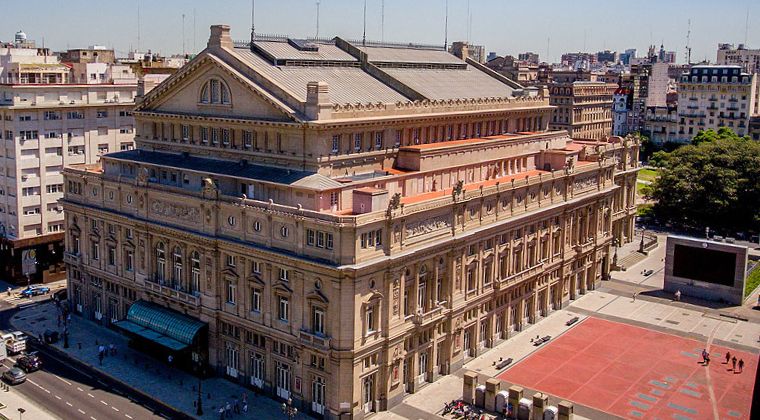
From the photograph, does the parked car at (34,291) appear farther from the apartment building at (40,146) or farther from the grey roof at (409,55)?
the grey roof at (409,55)

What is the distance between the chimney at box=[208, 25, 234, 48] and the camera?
98.1 metres

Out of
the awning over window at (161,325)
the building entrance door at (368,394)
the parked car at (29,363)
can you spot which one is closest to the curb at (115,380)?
the parked car at (29,363)

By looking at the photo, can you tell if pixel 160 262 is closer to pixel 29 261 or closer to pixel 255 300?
pixel 255 300

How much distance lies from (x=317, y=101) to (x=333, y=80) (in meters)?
16.4

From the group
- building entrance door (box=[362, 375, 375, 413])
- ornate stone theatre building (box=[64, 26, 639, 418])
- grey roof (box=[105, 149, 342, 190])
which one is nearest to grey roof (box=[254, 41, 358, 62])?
ornate stone theatre building (box=[64, 26, 639, 418])

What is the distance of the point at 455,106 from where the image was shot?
110500 millimetres

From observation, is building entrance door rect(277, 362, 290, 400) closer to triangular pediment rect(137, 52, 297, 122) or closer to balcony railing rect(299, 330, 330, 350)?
balcony railing rect(299, 330, 330, 350)

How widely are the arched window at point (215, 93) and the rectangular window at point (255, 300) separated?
26.2m

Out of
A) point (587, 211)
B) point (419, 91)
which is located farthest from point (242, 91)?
point (587, 211)

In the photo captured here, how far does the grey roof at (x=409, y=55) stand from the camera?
118581 mm

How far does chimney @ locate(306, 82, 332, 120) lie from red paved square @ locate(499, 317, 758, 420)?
3763cm

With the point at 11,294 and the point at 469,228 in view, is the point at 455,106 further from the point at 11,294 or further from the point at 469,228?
the point at 11,294

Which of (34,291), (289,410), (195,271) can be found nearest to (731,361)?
(289,410)

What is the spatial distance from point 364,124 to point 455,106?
19.9 meters
